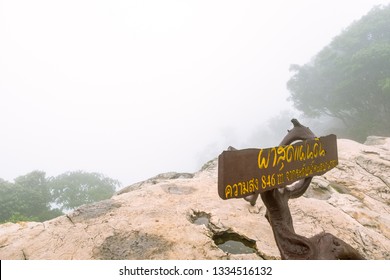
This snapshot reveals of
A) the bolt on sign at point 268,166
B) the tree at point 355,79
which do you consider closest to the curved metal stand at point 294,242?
the bolt on sign at point 268,166

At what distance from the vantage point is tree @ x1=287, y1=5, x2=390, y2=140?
2455cm

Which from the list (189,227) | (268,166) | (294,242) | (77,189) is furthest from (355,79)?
(77,189)

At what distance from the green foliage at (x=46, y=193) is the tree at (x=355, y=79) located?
94.6ft

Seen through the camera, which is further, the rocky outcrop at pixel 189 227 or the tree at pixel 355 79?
the tree at pixel 355 79

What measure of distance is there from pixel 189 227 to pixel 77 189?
31.1 meters

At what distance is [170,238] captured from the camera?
5.59 meters

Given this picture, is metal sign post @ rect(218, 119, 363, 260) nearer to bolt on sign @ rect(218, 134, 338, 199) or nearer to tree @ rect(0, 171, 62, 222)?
Result: bolt on sign @ rect(218, 134, 338, 199)

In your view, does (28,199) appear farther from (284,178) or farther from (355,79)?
(355,79)

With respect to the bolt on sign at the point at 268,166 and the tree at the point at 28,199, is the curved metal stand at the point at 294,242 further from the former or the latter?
the tree at the point at 28,199

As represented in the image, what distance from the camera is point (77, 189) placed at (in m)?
33.0

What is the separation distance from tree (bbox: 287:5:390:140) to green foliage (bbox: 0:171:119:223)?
28.8 meters

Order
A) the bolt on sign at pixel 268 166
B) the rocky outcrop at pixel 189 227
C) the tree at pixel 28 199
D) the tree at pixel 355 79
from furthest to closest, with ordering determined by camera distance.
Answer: the tree at pixel 355 79
the tree at pixel 28 199
the rocky outcrop at pixel 189 227
the bolt on sign at pixel 268 166

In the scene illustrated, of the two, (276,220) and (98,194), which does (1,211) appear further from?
(276,220)

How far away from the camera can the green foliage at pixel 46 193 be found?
78.0 ft
